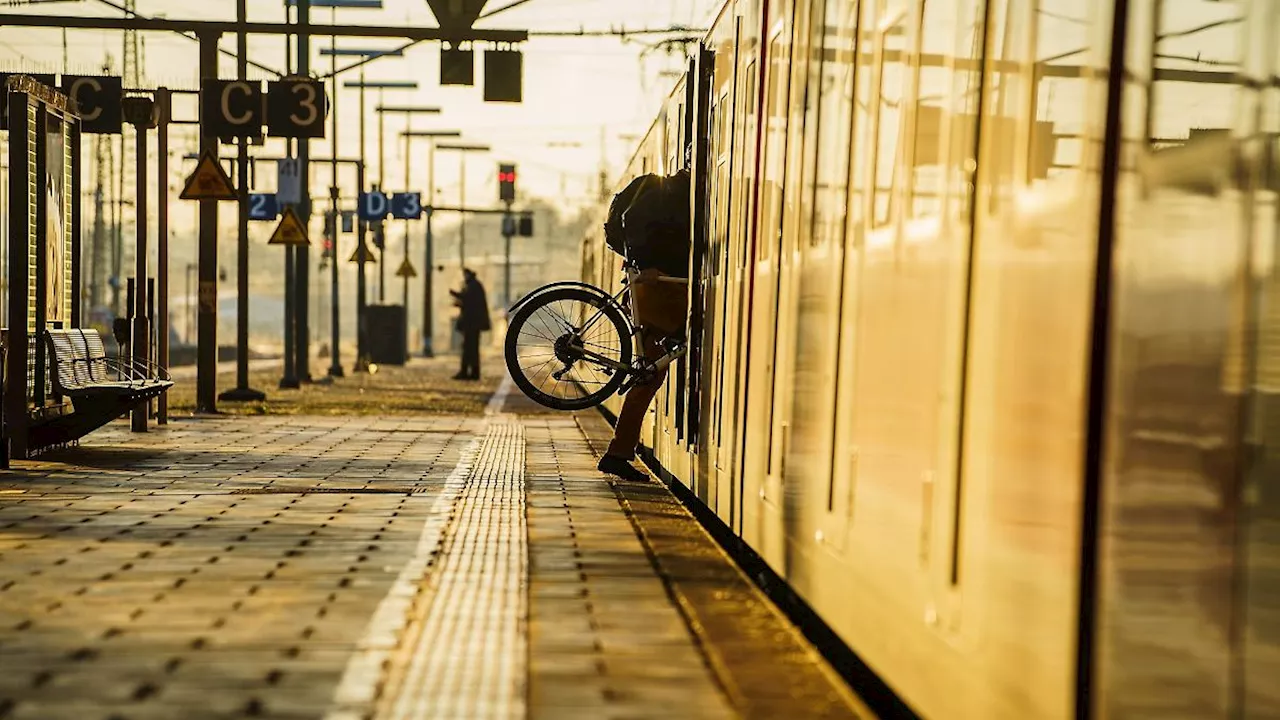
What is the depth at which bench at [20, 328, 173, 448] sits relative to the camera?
1480cm

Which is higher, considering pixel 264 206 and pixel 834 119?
pixel 834 119

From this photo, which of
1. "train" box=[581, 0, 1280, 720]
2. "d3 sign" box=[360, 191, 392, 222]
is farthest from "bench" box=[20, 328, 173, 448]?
"d3 sign" box=[360, 191, 392, 222]

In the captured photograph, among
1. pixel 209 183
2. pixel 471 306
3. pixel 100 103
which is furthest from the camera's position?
pixel 471 306

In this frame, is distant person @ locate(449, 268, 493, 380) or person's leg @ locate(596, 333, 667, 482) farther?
distant person @ locate(449, 268, 493, 380)

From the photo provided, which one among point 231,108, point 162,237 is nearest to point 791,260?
point 162,237

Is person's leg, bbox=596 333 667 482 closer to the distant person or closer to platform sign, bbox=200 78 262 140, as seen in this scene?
platform sign, bbox=200 78 262 140

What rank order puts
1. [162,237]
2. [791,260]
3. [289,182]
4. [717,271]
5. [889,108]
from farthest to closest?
[289,182] → [162,237] → [717,271] → [791,260] → [889,108]

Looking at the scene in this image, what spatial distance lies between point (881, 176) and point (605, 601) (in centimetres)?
214

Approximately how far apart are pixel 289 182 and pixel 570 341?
23.2m

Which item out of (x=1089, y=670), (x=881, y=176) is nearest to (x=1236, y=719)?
(x=1089, y=670)

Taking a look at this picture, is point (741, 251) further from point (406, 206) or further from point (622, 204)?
point (406, 206)

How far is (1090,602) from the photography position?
380 centimetres

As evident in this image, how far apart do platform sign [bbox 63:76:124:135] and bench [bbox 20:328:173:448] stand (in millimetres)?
4780

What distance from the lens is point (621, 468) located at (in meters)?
13.6
